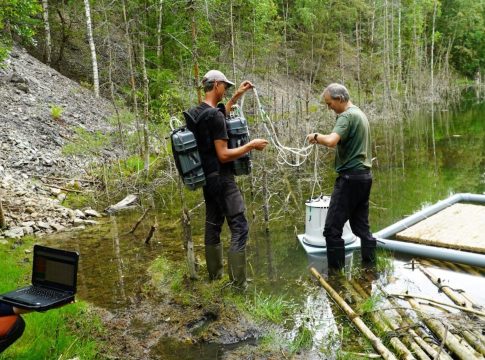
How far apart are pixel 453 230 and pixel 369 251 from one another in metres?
1.98

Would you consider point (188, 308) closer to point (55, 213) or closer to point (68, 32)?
point (55, 213)

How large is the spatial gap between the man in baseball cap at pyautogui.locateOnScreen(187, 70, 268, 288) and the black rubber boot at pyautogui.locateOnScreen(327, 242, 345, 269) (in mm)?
1334

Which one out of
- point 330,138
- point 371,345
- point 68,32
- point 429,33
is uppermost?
point 429,33

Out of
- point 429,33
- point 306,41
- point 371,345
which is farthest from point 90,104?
point 429,33

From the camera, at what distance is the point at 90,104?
1917 centimetres

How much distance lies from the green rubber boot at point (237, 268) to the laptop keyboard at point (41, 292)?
7.24 feet

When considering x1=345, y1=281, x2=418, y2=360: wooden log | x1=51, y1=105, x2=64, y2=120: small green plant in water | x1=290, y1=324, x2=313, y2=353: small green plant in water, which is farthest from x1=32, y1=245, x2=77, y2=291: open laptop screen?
x1=51, y1=105, x2=64, y2=120: small green plant in water

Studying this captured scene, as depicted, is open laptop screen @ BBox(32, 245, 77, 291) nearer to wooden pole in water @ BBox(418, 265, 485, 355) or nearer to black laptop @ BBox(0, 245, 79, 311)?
black laptop @ BBox(0, 245, 79, 311)

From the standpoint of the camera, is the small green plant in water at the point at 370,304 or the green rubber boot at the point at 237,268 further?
the green rubber boot at the point at 237,268

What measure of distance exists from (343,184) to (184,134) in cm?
219

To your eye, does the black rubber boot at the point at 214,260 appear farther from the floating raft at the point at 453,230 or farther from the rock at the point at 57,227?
the rock at the point at 57,227

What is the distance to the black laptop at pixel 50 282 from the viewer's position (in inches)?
127

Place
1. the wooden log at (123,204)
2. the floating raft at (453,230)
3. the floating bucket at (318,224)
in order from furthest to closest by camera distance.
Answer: the wooden log at (123,204) → the floating bucket at (318,224) → the floating raft at (453,230)

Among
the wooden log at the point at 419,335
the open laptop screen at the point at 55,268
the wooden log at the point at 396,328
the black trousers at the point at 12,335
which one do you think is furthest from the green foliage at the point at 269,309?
the black trousers at the point at 12,335
